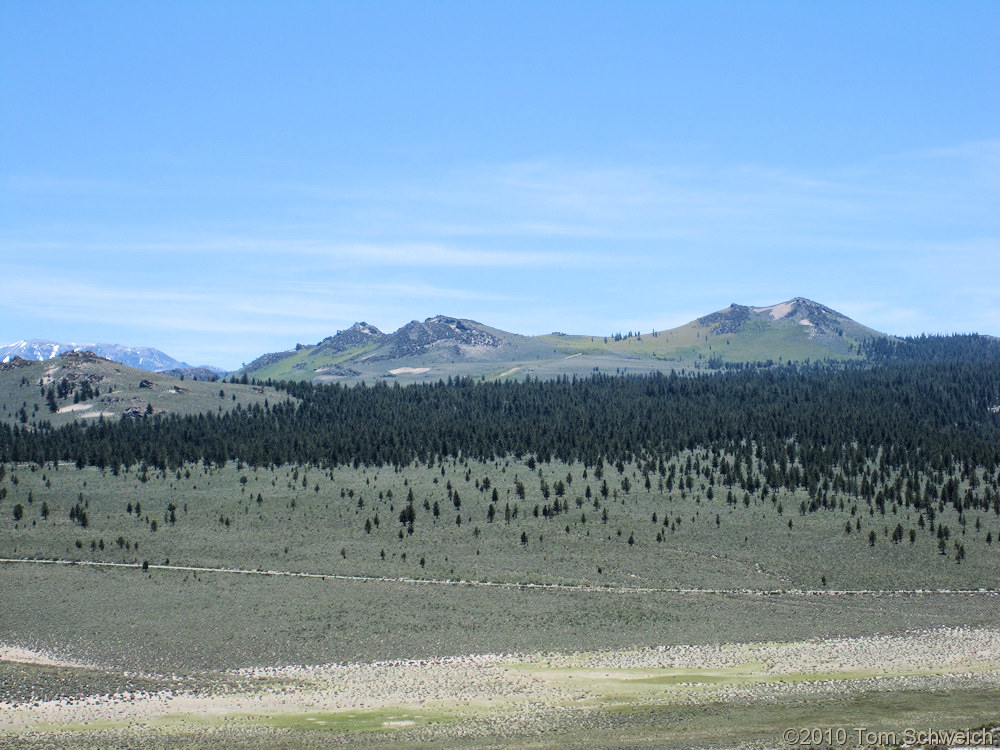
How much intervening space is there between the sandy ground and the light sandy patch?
5.3 inches

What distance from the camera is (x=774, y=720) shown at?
48594mm

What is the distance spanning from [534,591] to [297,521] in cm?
4488

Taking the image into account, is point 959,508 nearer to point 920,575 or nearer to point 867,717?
point 920,575

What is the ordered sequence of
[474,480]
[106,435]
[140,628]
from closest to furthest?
[140,628] < [474,480] < [106,435]

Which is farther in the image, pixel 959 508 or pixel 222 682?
pixel 959 508

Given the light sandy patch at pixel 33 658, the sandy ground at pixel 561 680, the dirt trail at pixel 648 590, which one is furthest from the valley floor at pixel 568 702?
the dirt trail at pixel 648 590

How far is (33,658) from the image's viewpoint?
64438 millimetres

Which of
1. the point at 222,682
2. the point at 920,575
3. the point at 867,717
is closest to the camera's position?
the point at 867,717

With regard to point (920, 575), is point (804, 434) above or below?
above

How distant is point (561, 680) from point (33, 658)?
3699 centimetres

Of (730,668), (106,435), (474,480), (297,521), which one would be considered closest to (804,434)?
(474,480)

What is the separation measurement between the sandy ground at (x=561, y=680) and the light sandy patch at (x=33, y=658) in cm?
13

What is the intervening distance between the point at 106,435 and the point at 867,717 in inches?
6663

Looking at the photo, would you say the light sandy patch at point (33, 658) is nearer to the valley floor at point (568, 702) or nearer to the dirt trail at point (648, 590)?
the valley floor at point (568, 702)
